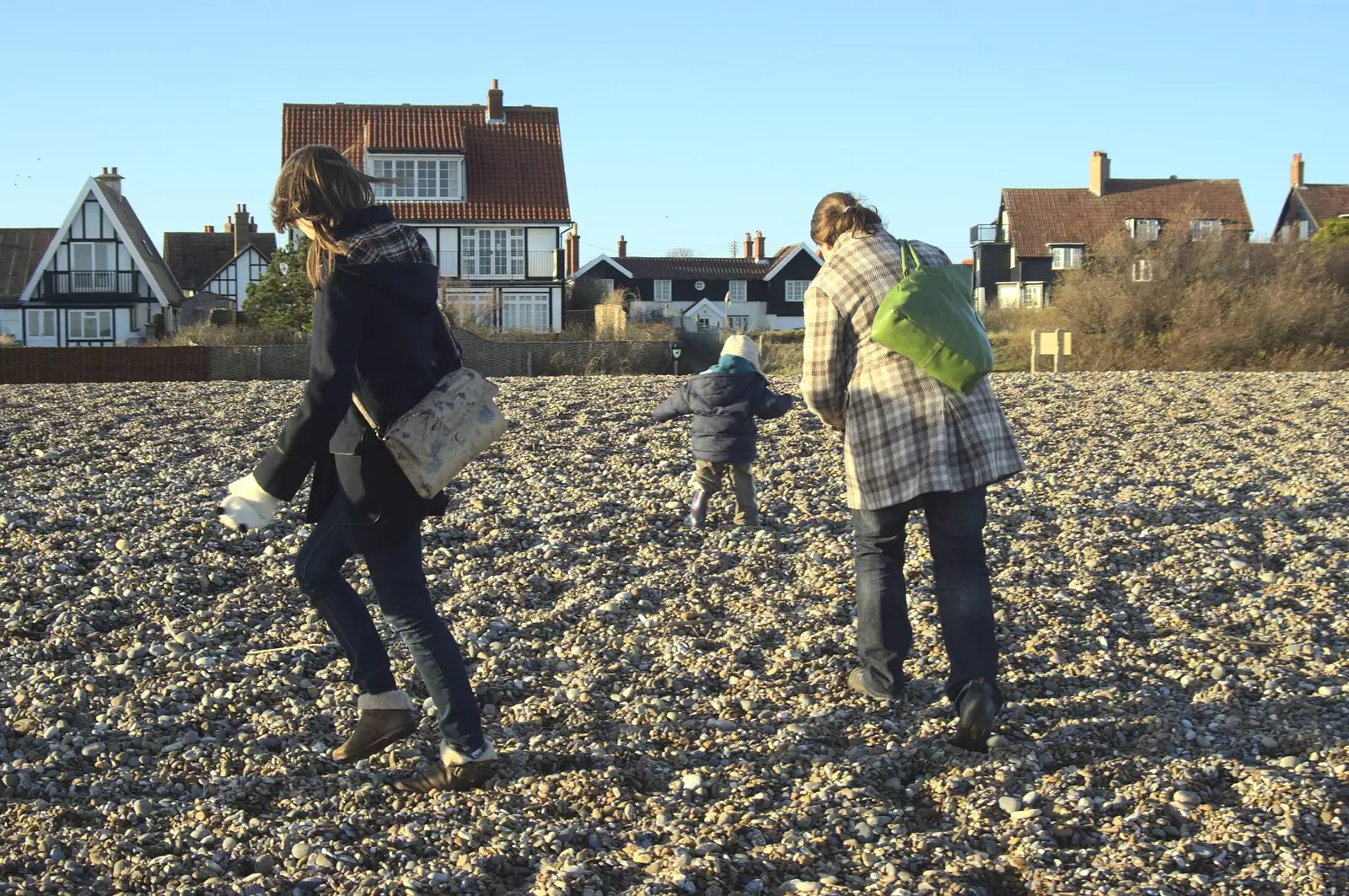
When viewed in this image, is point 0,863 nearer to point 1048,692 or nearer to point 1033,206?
point 1048,692

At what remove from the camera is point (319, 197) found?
11.5 ft

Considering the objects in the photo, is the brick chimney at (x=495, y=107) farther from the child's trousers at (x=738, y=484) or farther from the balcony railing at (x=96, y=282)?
the child's trousers at (x=738, y=484)

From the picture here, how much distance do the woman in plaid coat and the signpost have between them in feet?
49.9

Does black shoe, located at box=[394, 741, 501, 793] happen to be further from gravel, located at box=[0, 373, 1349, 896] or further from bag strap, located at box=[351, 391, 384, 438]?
bag strap, located at box=[351, 391, 384, 438]

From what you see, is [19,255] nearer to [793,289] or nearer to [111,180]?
[111,180]

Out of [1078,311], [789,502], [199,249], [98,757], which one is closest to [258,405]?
[789,502]

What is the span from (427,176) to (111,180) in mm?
15204

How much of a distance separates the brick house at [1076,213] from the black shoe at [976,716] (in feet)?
184

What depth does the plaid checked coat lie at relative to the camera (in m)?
4.05

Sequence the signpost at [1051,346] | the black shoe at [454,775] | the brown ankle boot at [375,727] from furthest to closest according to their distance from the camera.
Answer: the signpost at [1051,346] → the brown ankle boot at [375,727] → the black shoe at [454,775]

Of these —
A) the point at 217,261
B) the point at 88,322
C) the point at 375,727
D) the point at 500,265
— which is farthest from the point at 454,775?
the point at 217,261

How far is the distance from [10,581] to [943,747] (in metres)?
4.18

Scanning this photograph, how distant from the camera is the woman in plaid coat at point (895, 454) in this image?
4047 mm

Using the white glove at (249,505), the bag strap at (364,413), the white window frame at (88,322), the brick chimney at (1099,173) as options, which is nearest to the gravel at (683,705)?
the white glove at (249,505)
